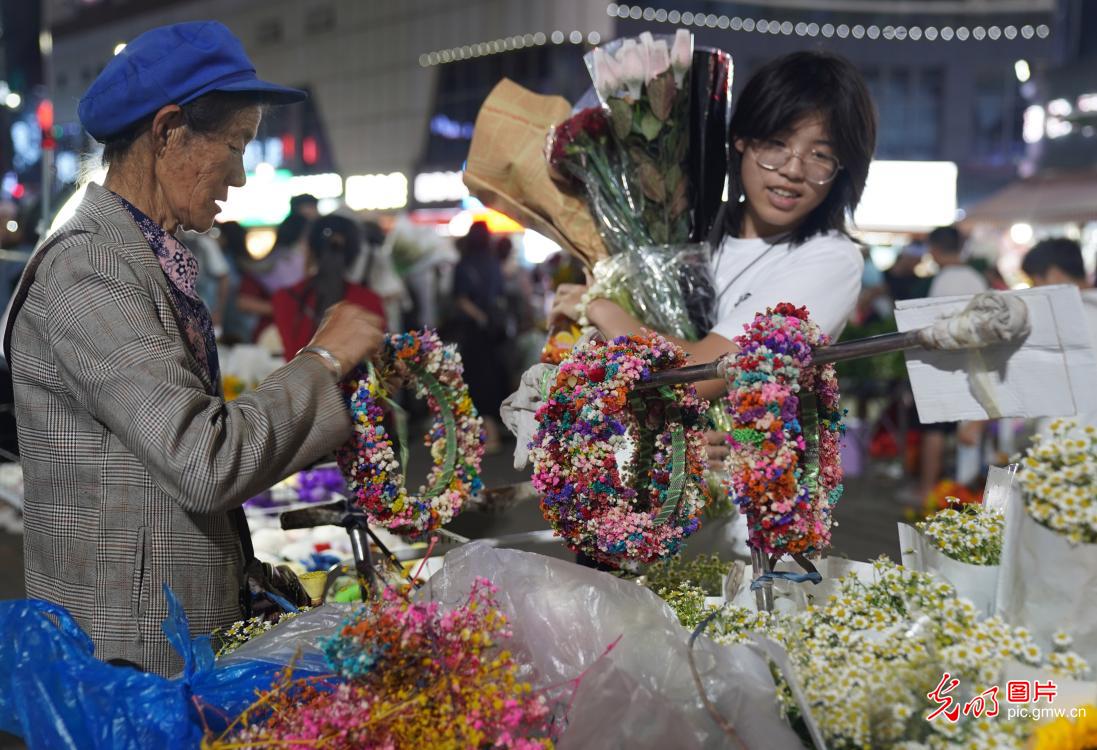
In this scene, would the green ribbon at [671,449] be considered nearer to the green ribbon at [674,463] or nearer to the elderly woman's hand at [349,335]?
the green ribbon at [674,463]

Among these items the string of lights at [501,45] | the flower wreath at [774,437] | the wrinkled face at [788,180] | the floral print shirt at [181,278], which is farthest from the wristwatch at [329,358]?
the string of lights at [501,45]

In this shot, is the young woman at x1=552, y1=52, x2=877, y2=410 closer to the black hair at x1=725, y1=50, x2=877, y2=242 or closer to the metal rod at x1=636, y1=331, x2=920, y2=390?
the black hair at x1=725, y1=50, x2=877, y2=242

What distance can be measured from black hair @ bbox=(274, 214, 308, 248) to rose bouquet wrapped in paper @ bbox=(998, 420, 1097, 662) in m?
5.65

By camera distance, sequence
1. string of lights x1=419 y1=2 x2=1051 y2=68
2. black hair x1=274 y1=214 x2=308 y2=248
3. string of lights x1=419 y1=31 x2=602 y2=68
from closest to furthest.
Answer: black hair x1=274 y1=214 x2=308 y2=248 → string of lights x1=419 y1=31 x2=602 y2=68 → string of lights x1=419 y1=2 x2=1051 y2=68

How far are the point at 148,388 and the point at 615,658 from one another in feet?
2.58

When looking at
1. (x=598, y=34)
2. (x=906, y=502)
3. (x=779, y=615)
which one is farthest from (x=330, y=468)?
(x=598, y=34)

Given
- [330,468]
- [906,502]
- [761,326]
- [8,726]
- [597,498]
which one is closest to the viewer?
[761,326]

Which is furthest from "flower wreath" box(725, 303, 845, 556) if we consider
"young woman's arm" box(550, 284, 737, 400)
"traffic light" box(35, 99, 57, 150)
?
"traffic light" box(35, 99, 57, 150)

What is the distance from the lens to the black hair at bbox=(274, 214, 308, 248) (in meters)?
6.38

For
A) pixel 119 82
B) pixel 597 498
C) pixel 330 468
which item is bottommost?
pixel 330 468

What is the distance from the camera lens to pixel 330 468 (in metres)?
3.93

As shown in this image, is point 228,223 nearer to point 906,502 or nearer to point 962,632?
point 906,502

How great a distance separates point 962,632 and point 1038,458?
243 millimetres

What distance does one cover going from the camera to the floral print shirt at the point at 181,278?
1691 millimetres
